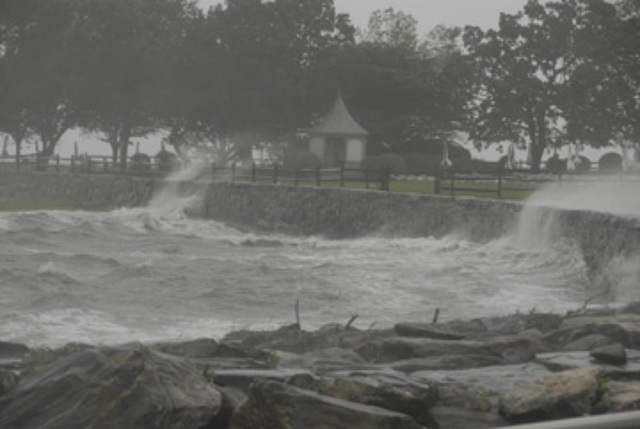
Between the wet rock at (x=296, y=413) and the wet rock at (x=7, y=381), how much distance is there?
4.19 feet

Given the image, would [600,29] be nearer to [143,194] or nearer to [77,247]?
[143,194]

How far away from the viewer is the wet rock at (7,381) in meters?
6.23

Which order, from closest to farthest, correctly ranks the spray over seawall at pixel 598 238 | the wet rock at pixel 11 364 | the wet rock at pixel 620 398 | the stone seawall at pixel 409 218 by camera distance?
the wet rock at pixel 620 398
the wet rock at pixel 11 364
the spray over seawall at pixel 598 238
the stone seawall at pixel 409 218

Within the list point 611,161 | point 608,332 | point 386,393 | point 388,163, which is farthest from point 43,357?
point 611,161

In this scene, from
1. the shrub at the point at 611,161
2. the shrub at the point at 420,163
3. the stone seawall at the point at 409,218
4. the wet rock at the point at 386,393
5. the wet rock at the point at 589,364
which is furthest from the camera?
the shrub at the point at 420,163

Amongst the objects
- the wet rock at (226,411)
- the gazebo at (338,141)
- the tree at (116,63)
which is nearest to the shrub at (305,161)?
the gazebo at (338,141)

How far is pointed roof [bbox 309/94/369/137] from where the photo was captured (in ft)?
209

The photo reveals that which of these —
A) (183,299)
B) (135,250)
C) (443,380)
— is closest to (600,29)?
(135,250)

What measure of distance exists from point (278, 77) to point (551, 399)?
6370 cm

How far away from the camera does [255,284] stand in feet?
74.8

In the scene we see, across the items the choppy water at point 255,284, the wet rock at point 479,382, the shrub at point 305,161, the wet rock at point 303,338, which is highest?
the shrub at point 305,161

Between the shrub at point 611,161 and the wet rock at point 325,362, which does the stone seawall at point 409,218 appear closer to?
the wet rock at point 325,362

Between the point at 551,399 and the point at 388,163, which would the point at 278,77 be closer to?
the point at 388,163

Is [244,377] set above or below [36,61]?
below
